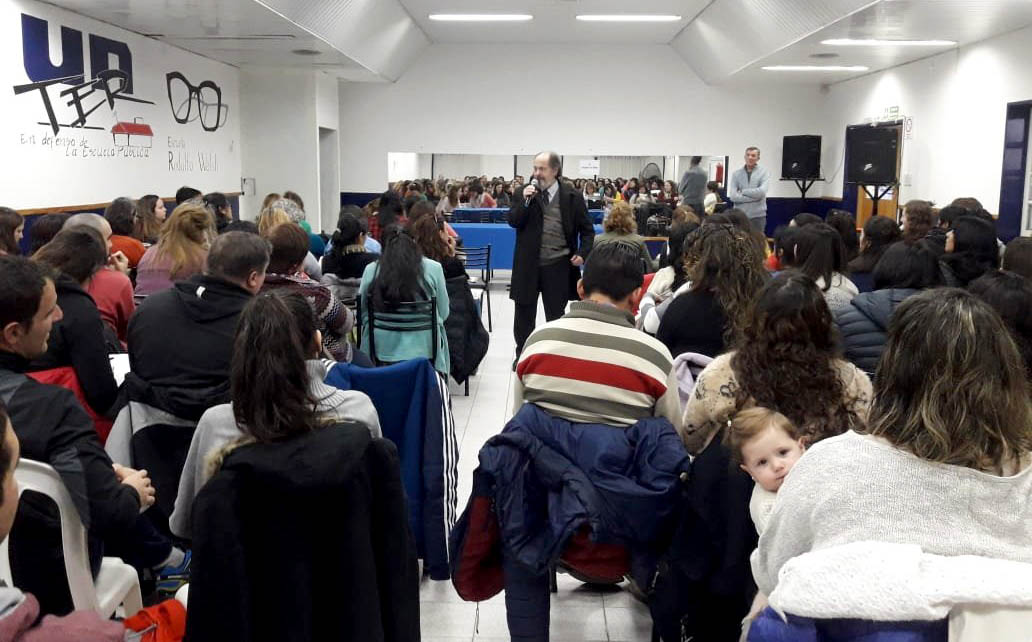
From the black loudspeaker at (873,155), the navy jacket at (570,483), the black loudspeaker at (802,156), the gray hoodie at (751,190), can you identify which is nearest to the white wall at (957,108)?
the black loudspeaker at (873,155)

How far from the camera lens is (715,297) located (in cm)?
340

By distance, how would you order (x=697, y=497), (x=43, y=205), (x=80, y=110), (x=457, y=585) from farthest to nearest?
(x=80, y=110) < (x=43, y=205) < (x=457, y=585) < (x=697, y=497)

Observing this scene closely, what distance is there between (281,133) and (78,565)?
11.8 metres

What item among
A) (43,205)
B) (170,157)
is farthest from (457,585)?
(170,157)

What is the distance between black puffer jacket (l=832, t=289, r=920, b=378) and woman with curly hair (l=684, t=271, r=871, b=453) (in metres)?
1.02

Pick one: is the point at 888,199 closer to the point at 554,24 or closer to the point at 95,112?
the point at 554,24

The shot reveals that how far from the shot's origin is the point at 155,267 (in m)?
4.54

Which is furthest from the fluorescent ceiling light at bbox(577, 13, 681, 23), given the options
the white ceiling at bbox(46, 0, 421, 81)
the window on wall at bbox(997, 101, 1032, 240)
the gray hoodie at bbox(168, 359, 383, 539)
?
the gray hoodie at bbox(168, 359, 383, 539)

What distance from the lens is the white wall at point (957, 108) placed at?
9453 millimetres

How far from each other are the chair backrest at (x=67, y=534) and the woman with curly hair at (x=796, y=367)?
5.52 feet

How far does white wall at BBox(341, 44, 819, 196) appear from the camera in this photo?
14961 millimetres

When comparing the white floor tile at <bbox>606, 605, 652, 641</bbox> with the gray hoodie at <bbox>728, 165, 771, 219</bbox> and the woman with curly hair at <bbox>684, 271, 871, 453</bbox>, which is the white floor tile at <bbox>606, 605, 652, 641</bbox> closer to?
the woman with curly hair at <bbox>684, 271, 871, 453</bbox>

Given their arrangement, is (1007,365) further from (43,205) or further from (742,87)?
(742,87)

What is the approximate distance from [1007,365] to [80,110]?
8427mm
